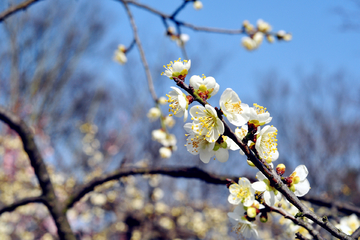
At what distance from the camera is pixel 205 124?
645 millimetres

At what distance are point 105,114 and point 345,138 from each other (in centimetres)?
1143

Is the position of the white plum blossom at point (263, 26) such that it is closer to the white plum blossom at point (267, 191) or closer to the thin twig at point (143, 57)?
the thin twig at point (143, 57)

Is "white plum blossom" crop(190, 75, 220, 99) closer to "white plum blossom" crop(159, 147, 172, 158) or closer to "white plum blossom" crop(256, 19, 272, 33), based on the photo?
"white plum blossom" crop(159, 147, 172, 158)

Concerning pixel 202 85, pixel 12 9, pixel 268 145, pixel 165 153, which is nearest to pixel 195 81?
pixel 202 85

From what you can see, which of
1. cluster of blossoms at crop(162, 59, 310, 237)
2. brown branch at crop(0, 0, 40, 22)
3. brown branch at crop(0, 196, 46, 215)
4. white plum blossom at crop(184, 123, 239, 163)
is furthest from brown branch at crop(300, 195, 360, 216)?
brown branch at crop(0, 0, 40, 22)

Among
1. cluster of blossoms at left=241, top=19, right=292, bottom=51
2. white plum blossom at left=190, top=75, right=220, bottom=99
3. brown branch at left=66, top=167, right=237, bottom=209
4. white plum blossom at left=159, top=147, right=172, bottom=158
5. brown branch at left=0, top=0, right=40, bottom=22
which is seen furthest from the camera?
cluster of blossoms at left=241, top=19, right=292, bottom=51

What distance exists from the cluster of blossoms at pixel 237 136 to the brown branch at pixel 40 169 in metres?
0.95

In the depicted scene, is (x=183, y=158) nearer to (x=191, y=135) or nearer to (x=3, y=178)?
(x=3, y=178)

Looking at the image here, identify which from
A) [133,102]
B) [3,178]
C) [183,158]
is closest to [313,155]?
[183,158]

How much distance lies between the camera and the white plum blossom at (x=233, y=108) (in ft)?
2.10

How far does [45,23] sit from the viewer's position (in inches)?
342

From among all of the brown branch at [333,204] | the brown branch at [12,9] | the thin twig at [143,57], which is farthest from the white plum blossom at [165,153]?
the brown branch at [12,9]

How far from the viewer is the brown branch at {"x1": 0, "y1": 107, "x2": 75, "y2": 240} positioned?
121 cm

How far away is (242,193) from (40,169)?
111cm
